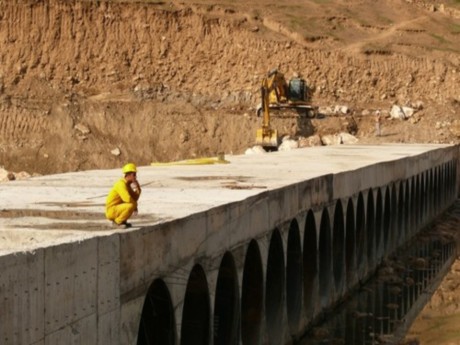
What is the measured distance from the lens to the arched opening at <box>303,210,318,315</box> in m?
20.7

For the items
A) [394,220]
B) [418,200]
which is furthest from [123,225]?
[418,200]

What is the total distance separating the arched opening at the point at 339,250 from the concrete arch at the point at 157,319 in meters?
11.2

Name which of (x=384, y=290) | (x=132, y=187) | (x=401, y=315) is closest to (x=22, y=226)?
(x=132, y=187)

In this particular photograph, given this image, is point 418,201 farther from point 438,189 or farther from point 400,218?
point 438,189

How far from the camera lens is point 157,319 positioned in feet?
40.5

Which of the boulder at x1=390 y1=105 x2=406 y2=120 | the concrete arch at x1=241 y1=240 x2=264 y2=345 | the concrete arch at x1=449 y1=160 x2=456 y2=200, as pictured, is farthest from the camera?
the boulder at x1=390 y1=105 x2=406 y2=120

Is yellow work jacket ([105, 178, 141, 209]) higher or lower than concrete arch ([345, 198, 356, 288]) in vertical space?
higher

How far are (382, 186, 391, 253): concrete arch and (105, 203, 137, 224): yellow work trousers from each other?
62.2ft

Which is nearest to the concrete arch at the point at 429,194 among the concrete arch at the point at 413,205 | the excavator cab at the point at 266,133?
the concrete arch at the point at 413,205

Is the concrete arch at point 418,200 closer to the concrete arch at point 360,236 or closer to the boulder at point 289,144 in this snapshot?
the concrete arch at point 360,236

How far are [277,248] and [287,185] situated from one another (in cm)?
108

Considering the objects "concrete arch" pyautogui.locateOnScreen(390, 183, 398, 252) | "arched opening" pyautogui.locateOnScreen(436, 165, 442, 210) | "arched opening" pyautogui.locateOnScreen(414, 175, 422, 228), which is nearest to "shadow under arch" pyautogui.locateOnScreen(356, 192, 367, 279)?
"concrete arch" pyautogui.locateOnScreen(390, 183, 398, 252)

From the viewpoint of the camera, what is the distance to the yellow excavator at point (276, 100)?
177ft

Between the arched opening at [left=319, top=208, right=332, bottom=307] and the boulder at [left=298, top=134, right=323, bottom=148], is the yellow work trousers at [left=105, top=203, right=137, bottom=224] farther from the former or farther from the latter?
the boulder at [left=298, top=134, right=323, bottom=148]
